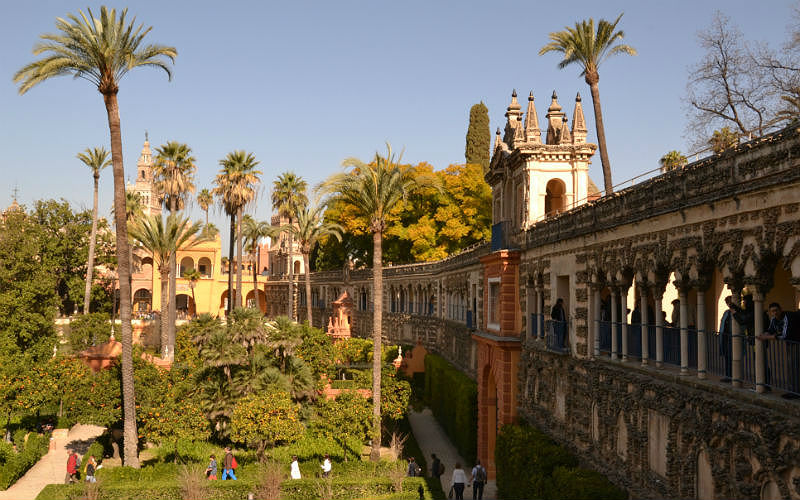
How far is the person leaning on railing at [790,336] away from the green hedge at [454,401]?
20.2 metres

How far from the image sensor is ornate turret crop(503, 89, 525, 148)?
2698 centimetres

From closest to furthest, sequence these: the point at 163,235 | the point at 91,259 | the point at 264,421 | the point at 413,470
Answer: the point at 413,470 < the point at 264,421 < the point at 163,235 < the point at 91,259

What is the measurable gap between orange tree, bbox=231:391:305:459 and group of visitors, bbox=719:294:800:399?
18.7 metres

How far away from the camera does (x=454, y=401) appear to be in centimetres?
3419

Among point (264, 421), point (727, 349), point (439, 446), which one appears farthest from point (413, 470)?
point (727, 349)

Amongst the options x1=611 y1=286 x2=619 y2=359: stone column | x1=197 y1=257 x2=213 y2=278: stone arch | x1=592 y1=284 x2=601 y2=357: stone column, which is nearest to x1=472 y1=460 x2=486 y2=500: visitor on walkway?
x1=592 y1=284 x2=601 y2=357: stone column

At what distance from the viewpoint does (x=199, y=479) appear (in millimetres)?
23203

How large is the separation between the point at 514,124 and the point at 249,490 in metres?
16.1

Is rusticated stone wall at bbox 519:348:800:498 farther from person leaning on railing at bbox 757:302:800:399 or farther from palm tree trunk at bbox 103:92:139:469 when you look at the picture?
palm tree trunk at bbox 103:92:139:469

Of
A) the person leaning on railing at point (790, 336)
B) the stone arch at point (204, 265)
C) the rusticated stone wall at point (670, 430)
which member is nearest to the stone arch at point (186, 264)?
the stone arch at point (204, 265)

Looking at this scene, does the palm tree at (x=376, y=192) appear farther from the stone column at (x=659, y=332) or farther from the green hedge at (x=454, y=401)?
the stone column at (x=659, y=332)

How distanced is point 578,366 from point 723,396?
7527 millimetres

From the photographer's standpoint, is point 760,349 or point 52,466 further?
point 52,466

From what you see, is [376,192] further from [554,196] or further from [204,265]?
[204,265]
